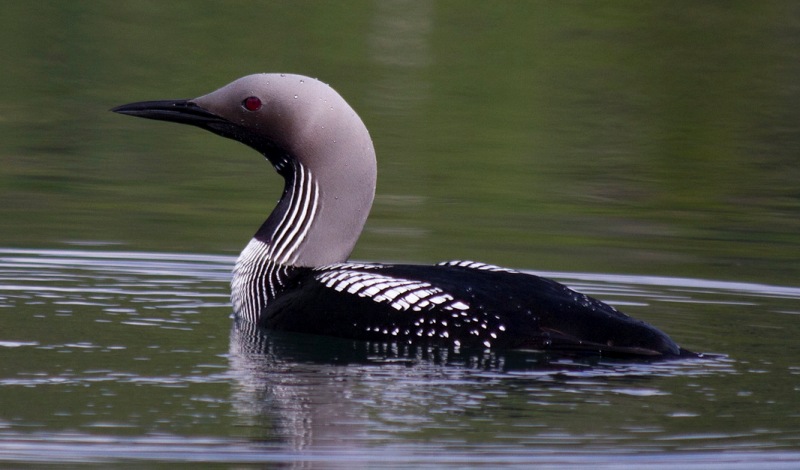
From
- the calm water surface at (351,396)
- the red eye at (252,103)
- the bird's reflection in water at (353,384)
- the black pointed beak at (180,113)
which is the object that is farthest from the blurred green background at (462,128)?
the bird's reflection in water at (353,384)

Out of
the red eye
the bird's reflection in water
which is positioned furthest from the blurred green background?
the bird's reflection in water

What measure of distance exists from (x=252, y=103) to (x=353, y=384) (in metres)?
1.59

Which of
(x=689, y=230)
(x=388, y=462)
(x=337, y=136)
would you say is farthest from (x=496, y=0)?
(x=388, y=462)

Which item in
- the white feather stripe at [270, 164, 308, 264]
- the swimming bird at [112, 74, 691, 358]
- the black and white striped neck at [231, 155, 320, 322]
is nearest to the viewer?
the swimming bird at [112, 74, 691, 358]

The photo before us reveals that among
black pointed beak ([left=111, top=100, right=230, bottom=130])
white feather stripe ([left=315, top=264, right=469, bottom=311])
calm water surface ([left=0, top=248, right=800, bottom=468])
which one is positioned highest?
black pointed beak ([left=111, top=100, right=230, bottom=130])

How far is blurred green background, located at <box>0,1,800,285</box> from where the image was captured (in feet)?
25.3

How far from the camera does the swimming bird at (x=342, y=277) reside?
4707mm

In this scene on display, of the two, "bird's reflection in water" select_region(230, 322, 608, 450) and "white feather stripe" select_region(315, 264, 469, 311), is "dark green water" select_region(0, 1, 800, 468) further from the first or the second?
"white feather stripe" select_region(315, 264, 469, 311)

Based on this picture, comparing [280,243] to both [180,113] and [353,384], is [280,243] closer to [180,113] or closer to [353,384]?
[180,113]

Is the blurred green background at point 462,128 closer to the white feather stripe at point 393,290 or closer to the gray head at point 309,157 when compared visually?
the gray head at point 309,157

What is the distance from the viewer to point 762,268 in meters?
7.00

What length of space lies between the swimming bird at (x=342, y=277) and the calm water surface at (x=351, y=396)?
0.07m

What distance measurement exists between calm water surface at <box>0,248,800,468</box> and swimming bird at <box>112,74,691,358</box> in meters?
0.07

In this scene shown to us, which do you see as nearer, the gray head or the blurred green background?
the gray head
